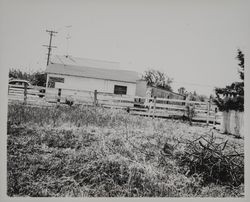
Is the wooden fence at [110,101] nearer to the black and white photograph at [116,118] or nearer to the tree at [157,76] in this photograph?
the black and white photograph at [116,118]

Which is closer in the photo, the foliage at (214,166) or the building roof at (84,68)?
the foliage at (214,166)

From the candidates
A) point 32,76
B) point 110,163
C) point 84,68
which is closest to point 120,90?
point 84,68

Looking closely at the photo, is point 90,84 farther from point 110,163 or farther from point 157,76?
point 110,163

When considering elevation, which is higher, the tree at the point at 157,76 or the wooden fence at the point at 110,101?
the tree at the point at 157,76

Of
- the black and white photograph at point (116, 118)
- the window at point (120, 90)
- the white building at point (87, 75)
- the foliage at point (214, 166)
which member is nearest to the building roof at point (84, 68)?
the white building at point (87, 75)

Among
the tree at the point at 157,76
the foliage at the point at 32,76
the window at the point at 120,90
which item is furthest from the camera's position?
the window at the point at 120,90

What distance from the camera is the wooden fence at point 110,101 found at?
11.0 ft

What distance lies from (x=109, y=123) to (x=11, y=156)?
4.23ft

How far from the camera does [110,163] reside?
7.75 ft

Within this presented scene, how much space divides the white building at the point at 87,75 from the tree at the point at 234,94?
1.19m

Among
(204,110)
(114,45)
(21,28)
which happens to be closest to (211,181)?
(114,45)

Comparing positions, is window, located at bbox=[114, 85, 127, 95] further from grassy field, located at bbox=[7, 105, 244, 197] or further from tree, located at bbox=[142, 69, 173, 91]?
grassy field, located at bbox=[7, 105, 244, 197]

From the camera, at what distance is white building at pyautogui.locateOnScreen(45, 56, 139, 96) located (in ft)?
11.2

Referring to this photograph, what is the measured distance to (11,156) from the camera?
7.59ft
